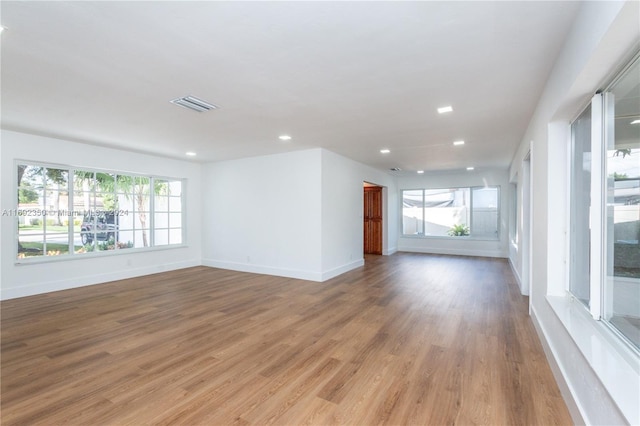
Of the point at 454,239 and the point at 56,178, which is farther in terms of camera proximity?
the point at 454,239

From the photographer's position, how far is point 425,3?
1704 mm

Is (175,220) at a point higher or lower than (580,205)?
lower

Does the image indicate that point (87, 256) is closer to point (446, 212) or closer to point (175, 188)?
point (175, 188)

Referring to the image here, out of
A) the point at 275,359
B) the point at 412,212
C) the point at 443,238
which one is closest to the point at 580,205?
the point at 275,359

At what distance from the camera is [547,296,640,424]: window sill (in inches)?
48.5

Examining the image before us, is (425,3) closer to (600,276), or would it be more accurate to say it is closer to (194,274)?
(600,276)

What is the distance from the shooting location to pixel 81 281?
5281 mm

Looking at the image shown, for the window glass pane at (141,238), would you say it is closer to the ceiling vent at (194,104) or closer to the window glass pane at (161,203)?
the window glass pane at (161,203)

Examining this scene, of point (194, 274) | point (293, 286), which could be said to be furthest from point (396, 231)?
point (194, 274)

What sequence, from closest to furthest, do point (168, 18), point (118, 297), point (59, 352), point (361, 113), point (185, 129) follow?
point (168, 18) → point (59, 352) → point (361, 113) → point (185, 129) → point (118, 297)

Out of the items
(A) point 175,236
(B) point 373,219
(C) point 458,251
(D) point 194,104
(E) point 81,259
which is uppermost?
(D) point 194,104

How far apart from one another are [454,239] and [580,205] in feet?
23.8

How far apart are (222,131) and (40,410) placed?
3.57m

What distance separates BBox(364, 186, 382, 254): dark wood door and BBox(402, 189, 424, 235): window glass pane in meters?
1.38
